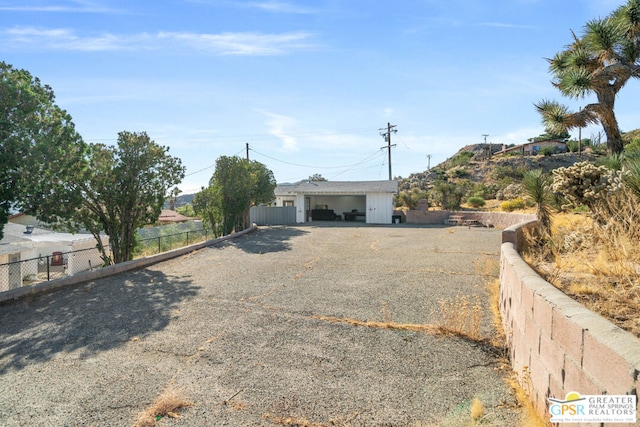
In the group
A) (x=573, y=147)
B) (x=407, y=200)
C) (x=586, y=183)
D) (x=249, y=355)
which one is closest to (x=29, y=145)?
(x=249, y=355)

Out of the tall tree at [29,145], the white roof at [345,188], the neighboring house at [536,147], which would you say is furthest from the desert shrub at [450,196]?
the neighboring house at [536,147]

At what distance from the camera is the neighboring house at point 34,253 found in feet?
48.2

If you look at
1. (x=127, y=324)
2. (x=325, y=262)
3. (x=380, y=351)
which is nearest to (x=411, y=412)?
(x=380, y=351)

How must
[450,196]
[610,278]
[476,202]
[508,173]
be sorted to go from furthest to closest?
1. [508,173]
2. [476,202]
3. [450,196]
4. [610,278]

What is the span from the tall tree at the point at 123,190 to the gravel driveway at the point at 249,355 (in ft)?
13.2

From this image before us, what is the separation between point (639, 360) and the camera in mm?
2123

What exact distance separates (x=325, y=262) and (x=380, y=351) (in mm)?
7096

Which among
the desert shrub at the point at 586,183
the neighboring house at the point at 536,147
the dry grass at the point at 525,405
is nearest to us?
the dry grass at the point at 525,405

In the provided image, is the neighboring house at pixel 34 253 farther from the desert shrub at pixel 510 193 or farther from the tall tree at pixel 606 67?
the desert shrub at pixel 510 193

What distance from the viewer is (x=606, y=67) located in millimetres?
13156

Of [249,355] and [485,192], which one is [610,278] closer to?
[249,355]

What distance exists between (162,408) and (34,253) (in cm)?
2306

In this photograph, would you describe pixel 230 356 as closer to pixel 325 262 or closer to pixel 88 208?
pixel 325 262

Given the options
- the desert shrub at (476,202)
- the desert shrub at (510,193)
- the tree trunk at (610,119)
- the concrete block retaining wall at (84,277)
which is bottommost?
the concrete block retaining wall at (84,277)
